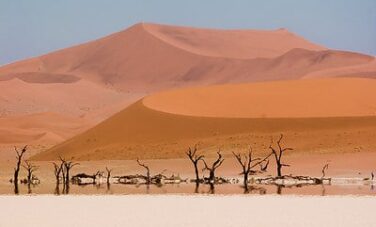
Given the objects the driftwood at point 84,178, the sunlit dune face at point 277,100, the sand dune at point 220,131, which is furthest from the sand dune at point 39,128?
the driftwood at point 84,178

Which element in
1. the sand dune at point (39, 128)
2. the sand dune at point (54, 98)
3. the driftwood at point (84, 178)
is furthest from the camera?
the sand dune at point (54, 98)

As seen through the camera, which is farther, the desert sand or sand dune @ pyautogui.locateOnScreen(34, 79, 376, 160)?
sand dune @ pyautogui.locateOnScreen(34, 79, 376, 160)

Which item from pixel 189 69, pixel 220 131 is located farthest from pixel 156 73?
pixel 220 131

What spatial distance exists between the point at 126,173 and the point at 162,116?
26.5 meters

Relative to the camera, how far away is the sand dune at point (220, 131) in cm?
7431

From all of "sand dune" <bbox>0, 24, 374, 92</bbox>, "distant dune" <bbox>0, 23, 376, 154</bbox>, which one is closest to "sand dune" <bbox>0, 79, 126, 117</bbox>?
"distant dune" <bbox>0, 23, 376, 154</bbox>

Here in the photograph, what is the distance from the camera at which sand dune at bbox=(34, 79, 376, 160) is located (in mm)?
74312

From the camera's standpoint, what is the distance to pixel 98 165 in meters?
68.6

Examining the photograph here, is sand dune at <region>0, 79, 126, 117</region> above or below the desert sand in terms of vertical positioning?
above

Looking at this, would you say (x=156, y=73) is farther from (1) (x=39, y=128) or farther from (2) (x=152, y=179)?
(2) (x=152, y=179)

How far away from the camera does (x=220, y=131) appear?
80.4m

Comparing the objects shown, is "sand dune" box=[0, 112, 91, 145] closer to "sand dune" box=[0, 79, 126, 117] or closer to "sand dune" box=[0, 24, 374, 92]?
"sand dune" box=[0, 79, 126, 117]

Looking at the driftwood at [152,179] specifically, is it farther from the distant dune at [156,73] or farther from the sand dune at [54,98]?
the distant dune at [156,73]

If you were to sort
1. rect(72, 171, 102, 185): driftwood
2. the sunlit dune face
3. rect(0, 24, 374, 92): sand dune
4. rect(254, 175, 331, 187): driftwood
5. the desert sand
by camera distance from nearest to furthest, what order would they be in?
the desert sand
rect(254, 175, 331, 187): driftwood
rect(72, 171, 102, 185): driftwood
the sunlit dune face
rect(0, 24, 374, 92): sand dune
